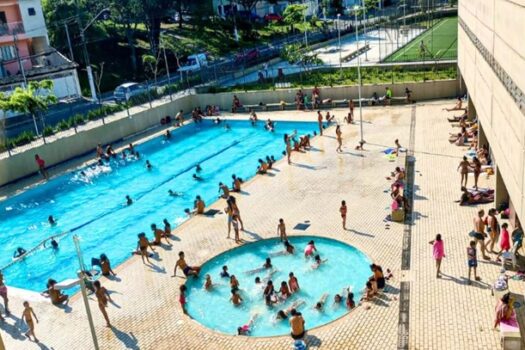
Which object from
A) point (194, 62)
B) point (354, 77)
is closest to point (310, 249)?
point (354, 77)

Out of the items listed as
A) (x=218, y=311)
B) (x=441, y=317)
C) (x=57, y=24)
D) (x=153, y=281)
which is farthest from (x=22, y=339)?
(x=57, y=24)

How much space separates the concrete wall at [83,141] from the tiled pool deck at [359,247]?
35.3 feet

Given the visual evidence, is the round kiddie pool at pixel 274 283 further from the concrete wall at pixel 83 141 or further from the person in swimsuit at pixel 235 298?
the concrete wall at pixel 83 141

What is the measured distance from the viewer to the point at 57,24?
165 feet

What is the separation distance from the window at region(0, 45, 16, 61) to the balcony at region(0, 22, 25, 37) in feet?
3.70

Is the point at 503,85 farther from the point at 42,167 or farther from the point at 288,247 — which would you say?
the point at 42,167

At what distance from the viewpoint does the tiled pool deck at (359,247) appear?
13391 mm

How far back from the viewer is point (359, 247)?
1762cm

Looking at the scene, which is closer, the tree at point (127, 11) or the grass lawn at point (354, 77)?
the grass lawn at point (354, 77)

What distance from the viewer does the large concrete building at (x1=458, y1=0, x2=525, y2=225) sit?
1238 cm

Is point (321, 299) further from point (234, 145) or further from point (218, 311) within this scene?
point (234, 145)

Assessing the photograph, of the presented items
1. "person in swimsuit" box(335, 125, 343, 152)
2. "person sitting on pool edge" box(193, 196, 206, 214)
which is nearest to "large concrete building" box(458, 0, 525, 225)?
"person in swimsuit" box(335, 125, 343, 152)

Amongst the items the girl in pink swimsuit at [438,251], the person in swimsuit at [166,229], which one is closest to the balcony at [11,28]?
the person in swimsuit at [166,229]

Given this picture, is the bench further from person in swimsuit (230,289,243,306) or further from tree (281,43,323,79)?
tree (281,43,323,79)
